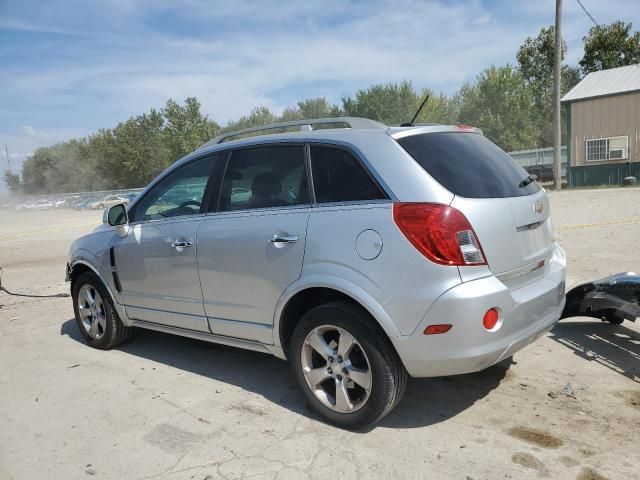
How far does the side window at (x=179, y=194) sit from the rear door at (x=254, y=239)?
0.25 metres

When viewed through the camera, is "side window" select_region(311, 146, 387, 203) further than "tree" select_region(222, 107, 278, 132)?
No

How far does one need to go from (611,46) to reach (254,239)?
146 feet

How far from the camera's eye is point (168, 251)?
4176 millimetres

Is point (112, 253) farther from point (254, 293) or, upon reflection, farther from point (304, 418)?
point (304, 418)

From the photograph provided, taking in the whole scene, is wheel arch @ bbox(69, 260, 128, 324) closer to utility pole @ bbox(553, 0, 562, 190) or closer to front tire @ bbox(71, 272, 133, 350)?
front tire @ bbox(71, 272, 133, 350)

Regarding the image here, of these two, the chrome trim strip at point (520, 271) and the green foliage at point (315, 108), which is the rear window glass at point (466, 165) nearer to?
the chrome trim strip at point (520, 271)

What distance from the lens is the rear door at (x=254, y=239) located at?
341 cm

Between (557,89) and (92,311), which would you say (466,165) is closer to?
(92,311)

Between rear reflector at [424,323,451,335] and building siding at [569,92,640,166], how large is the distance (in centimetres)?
2527

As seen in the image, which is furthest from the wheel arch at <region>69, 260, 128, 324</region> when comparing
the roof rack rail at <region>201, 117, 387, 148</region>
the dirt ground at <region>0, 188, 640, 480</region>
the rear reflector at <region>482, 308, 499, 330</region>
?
the rear reflector at <region>482, 308, 499, 330</region>

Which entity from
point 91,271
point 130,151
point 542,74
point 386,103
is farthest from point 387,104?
point 91,271

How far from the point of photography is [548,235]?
3.57 metres

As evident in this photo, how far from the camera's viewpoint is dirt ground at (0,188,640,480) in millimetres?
2912

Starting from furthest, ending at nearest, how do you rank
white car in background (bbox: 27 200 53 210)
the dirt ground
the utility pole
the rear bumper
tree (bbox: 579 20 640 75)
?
white car in background (bbox: 27 200 53 210)
tree (bbox: 579 20 640 75)
the utility pole
the dirt ground
the rear bumper
